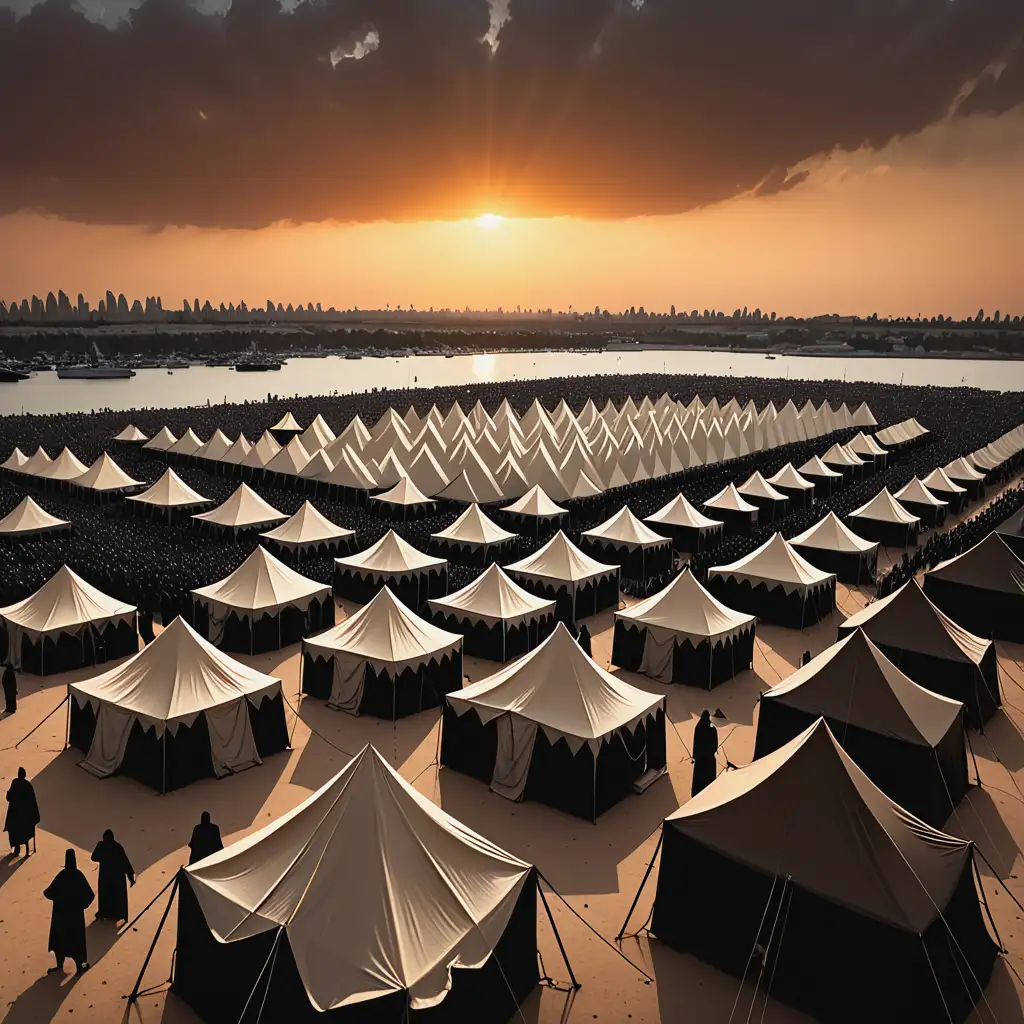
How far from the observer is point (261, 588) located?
20.5 metres

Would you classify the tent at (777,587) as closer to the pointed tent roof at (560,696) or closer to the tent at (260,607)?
the pointed tent roof at (560,696)

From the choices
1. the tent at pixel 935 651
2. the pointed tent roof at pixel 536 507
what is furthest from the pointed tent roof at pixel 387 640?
the pointed tent roof at pixel 536 507

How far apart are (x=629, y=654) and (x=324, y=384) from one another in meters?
133

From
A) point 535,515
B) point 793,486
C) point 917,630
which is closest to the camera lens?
point 917,630

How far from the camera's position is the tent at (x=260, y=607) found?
2016cm

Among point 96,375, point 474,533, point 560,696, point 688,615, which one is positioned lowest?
point 96,375

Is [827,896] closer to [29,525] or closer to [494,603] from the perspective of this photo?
[494,603]

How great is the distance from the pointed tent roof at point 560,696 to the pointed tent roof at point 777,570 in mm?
9439

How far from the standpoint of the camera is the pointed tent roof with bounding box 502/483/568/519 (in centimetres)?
3012

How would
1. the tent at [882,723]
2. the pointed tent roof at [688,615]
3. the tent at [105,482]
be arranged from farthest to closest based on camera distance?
1. the tent at [105,482]
2. the pointed tent roof at [688,615]
3. the tent at [882,723]

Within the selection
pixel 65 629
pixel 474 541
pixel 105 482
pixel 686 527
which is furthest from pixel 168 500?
pixel 686 527

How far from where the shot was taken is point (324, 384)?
14475 centimetres

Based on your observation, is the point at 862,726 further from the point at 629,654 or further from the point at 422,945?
the point at 422,945

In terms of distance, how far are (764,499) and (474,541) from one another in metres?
15.0
